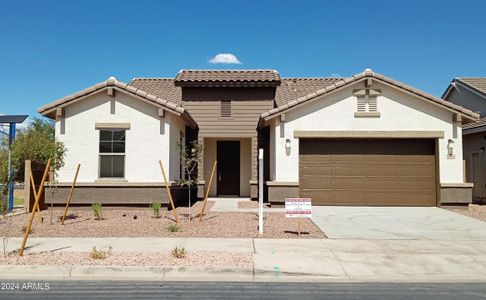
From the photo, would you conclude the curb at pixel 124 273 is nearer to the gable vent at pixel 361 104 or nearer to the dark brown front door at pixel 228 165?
the gable vent at pixel 361 104

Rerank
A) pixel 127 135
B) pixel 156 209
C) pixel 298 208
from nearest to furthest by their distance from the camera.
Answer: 1. pixel 298 208
2. pixel 156 209
3. pixel 127 135

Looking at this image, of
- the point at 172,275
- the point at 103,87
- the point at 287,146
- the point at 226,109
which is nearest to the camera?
the point at 172,275

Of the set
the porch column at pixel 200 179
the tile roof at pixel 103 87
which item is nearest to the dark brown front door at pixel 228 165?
the porch column at pixel 200 179

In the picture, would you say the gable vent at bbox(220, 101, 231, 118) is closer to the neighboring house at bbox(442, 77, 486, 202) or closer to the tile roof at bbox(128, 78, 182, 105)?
the tile roof at bbox(128, 78, 182, 105)

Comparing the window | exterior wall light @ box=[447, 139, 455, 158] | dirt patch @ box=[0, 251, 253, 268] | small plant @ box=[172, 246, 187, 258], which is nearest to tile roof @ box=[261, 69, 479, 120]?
exterior wall light @ box=[447, 139, 455, 158]

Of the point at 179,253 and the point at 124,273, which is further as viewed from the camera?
the point at 179,253

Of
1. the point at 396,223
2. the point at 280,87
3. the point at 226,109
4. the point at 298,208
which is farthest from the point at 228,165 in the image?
the point at 298,208

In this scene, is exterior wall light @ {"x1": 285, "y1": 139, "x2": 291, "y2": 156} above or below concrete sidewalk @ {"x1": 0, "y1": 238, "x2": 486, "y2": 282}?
above

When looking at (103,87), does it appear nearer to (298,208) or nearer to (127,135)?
(127,135)

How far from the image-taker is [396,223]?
38.9 feet

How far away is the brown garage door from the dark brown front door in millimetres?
4844

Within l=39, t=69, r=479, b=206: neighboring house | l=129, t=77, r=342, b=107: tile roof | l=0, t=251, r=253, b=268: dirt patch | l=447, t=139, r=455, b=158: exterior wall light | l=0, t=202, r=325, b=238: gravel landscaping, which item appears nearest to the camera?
l=0, t=251, r=253, b=268: dirt patch

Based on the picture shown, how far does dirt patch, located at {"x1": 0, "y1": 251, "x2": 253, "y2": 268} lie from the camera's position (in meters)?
7.19

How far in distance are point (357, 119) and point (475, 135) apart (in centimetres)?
688
